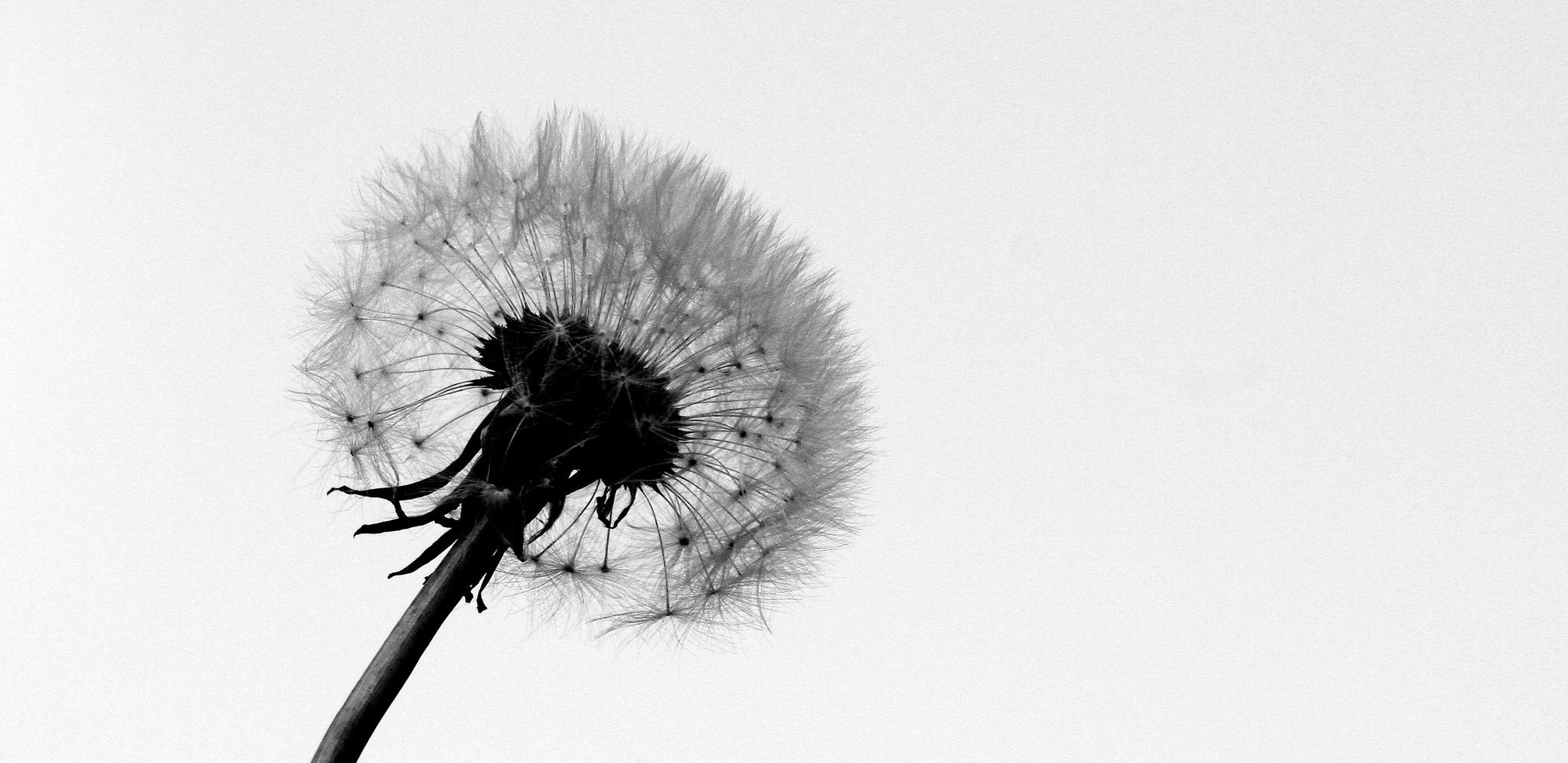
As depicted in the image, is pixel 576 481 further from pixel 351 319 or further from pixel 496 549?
pixel 351 319

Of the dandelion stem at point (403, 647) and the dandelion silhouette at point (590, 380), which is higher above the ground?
the dandelion silhouette at point (590, 380)

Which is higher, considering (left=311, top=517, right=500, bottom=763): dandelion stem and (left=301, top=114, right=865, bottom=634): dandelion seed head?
(left=301, top=114, right=865, bottom=634): dandelion seed head

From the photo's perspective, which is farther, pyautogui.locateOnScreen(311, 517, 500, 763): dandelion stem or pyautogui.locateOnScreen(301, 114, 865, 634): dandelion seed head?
pyautogui.locateOnScreen(301, 114, 865, 634): dandelion seed head

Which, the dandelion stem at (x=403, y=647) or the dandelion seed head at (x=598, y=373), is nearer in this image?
the dandelion stem at (x=403, y=647)

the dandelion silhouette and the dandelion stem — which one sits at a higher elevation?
the dandelion silhouette
